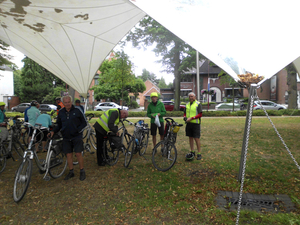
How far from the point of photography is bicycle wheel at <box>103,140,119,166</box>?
16.2 ft

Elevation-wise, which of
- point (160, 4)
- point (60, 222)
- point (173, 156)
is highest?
point (160, 4)

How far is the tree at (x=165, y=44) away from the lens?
1933 centimetres

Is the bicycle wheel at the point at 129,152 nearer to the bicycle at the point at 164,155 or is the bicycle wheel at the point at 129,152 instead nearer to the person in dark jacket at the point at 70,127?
the bicycle at the point at 164,155

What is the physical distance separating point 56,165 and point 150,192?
2191 millimetres

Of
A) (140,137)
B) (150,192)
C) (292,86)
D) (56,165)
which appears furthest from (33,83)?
(150,192)

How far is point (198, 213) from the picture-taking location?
2.96m

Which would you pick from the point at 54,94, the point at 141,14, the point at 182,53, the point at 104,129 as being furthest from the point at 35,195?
the point at 54,94

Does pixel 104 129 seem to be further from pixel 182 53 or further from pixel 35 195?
pixel 182 53

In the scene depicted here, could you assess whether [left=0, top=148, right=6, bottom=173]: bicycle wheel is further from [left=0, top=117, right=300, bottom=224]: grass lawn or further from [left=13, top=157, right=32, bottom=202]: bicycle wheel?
[left=13, top=157, right=32, bottom=202]: bicycle wheel

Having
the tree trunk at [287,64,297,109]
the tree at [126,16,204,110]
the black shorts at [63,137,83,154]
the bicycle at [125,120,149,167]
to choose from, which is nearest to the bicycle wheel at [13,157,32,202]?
the black shorts at [63,137,83,154]

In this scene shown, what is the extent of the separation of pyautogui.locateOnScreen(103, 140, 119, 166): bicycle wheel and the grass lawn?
0.57 ft

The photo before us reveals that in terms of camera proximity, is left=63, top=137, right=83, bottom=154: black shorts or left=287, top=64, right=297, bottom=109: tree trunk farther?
left=287, top=64, right=297, bottom=109: tree trunk

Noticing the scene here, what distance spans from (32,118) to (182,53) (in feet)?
59.5

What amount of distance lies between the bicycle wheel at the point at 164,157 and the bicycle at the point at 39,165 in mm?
2148
